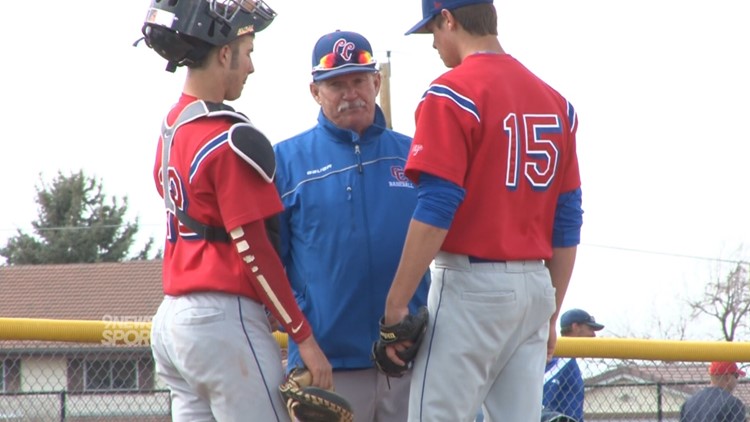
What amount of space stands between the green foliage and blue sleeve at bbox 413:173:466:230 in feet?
139

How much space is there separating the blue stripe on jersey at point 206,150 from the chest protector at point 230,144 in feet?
0.09

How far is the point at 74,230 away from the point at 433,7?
139ft

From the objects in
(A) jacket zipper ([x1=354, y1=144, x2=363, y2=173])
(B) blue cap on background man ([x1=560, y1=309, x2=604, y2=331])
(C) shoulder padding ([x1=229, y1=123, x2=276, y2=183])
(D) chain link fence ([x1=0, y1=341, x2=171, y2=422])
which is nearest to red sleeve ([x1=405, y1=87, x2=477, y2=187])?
(C) shoulder padding ([x1=229, y1=123, x2=276, y2=183])

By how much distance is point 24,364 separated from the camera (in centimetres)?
738

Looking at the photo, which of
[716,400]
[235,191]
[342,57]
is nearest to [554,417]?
[716,400]

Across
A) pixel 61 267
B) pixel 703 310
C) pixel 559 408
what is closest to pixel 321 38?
pixel 559 408

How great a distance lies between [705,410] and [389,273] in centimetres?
321

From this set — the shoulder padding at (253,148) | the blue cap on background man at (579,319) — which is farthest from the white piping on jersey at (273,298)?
the blue cap on background man at (579,319)

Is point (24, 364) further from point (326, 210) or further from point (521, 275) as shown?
point (521, 275)

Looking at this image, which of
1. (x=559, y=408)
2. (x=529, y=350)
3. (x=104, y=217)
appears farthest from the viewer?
(x=104, y=217)

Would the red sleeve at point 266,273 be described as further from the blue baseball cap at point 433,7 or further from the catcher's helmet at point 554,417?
the catcher's helmet at point 554,417

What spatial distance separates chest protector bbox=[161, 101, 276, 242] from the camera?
3773 mm

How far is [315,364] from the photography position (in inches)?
154

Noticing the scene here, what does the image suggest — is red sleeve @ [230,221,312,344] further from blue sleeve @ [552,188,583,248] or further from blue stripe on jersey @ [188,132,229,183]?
blue sleeve @ [552,188,583,248]
